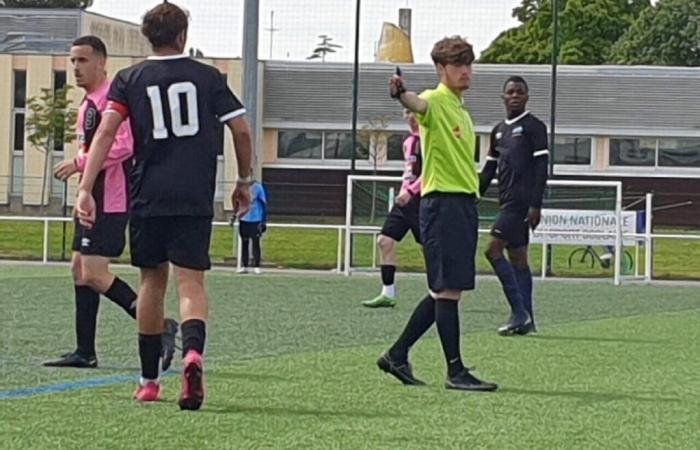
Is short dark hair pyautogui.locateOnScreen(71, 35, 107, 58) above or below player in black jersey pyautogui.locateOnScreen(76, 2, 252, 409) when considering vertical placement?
above

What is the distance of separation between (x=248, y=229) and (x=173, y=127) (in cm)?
1598

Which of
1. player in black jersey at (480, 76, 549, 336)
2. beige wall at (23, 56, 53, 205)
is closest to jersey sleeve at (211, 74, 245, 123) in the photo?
player in black jersey at (480, 76, 549, 336)

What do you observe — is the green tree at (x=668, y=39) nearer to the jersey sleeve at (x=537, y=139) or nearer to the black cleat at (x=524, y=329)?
the jersey sleeve at (x=537, y=139)

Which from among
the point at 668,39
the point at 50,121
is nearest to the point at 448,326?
the point at 50,121

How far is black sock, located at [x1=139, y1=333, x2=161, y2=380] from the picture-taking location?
715cm

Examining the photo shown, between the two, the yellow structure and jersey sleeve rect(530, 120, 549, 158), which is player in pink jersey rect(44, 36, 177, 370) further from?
the yellow structure

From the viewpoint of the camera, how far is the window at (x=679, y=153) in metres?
47.6

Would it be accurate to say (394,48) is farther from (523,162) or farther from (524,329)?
(524,329)

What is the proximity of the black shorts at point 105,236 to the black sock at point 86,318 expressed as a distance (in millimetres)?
330

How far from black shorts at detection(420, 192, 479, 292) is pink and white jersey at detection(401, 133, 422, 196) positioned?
479 centimetres

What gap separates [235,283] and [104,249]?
1010cm

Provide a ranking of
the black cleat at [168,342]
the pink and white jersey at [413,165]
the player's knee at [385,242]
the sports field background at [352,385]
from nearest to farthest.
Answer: the sports field background at [352,385]
the black cleat at [168,342]
the pink and white jersey at [413,165]
the player's knee at [385,242]

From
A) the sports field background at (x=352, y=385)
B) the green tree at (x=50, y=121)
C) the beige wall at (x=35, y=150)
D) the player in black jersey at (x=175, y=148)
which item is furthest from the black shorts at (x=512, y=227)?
the beige wall at (x=35, y=150)

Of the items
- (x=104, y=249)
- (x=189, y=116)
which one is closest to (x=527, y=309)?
(x=104, y=249)
